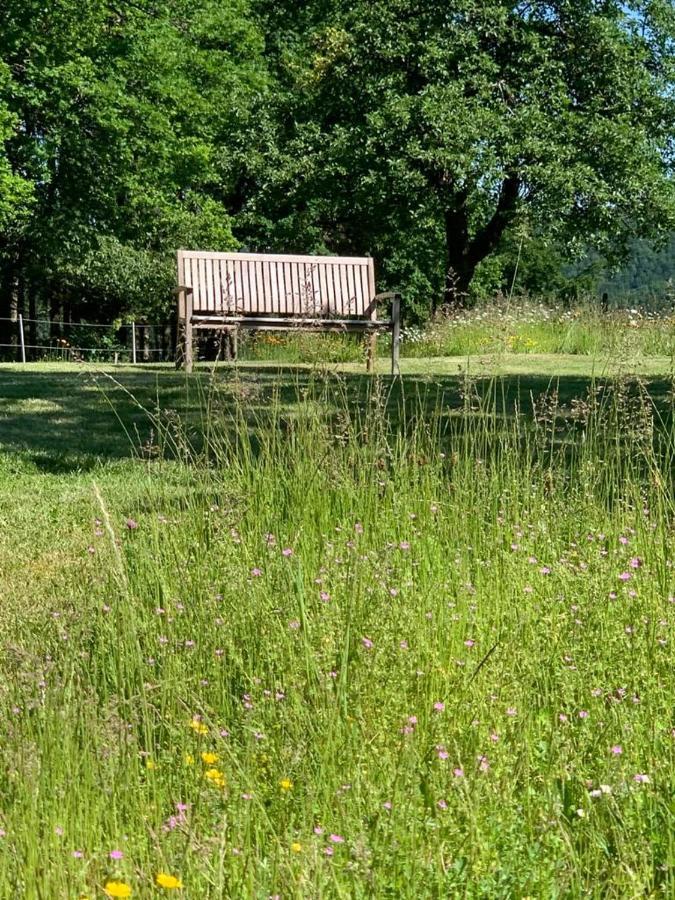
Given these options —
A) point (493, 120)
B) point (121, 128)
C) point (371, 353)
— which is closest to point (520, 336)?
point (371, 353)

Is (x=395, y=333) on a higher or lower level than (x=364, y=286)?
lower

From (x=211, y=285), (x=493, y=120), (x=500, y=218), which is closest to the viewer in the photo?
(x=211, y=285)

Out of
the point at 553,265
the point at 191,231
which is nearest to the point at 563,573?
the point at 191,231

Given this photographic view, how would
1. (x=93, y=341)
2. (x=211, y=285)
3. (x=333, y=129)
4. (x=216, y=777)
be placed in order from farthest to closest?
(x=93, y=341)
(x=333, y=129)
(x=211, y=285)
(x=216, y=777)

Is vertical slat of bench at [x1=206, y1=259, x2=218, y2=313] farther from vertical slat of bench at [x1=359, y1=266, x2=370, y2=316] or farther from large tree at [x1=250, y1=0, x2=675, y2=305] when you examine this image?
large tree at [x1=250, y1=0, x2=675, y2=305]

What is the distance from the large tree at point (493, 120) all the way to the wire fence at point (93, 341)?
5.88 meters

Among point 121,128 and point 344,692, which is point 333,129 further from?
point 344,692

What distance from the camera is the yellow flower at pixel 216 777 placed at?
208 centimetres

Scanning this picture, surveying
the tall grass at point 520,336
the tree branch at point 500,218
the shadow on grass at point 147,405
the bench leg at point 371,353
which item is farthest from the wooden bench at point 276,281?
the tree branch at point 500,218

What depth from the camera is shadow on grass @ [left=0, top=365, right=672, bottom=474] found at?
5.86 m

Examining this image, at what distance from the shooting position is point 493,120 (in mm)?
18094

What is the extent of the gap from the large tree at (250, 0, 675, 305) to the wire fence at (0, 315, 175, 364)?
5.88m

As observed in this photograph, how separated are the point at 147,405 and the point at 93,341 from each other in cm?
2040

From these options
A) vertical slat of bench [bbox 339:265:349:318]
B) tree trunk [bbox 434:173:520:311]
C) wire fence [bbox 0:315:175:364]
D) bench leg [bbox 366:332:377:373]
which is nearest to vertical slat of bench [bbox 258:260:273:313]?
vertical slat of bench [bbox 339:265:349:318]
